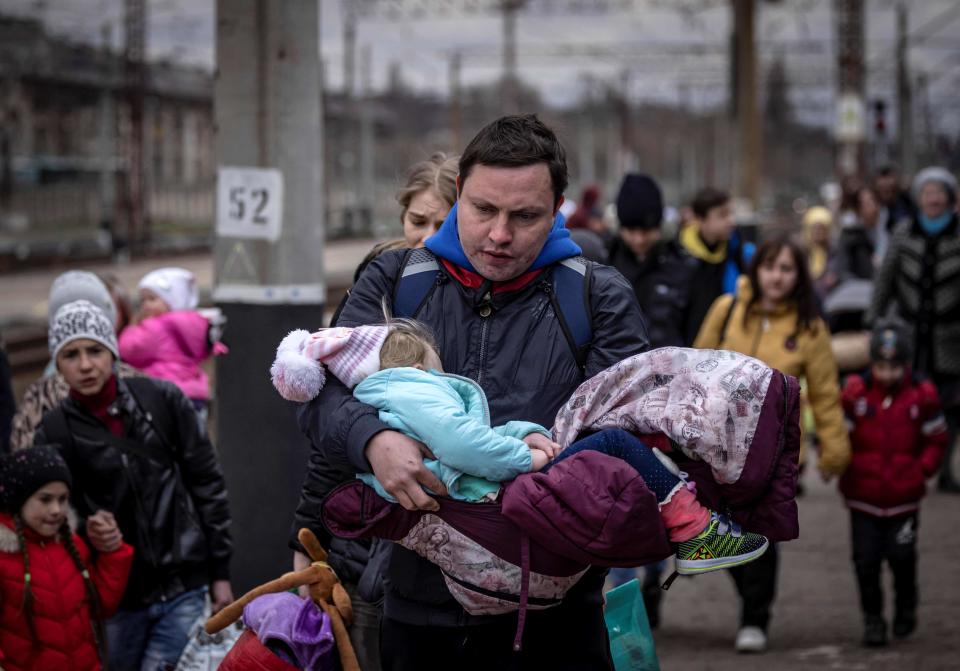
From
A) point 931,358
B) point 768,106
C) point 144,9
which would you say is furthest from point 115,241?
point 768,106

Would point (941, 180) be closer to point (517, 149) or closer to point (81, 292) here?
point (81, 292)

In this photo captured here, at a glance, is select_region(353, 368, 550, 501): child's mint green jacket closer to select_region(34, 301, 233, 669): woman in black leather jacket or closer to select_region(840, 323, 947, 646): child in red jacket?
select_region(34, 301, 233, 669): woman in black leather jacket

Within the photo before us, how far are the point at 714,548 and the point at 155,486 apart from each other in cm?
285

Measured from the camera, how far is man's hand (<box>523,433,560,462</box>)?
127 inches

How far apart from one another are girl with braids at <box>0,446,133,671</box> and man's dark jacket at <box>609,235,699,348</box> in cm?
401

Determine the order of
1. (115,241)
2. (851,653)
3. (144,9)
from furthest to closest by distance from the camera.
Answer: (144,9) → (115,241) → (851,653)

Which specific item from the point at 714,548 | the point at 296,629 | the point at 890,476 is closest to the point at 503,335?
the point at 714,548

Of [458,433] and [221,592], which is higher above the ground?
[458,433]

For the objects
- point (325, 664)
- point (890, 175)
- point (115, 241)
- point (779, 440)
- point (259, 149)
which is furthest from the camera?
point (115, 241)

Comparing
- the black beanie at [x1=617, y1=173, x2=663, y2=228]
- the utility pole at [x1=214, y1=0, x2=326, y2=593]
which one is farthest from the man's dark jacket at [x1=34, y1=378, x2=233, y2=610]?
the black beanie at [x1=617, y1=173, x2=663, y2=228]

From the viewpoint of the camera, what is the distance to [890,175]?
1365 cm

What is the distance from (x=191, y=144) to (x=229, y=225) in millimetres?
75873

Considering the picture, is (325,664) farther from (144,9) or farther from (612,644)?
(144,9)

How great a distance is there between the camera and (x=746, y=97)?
21547 mm
